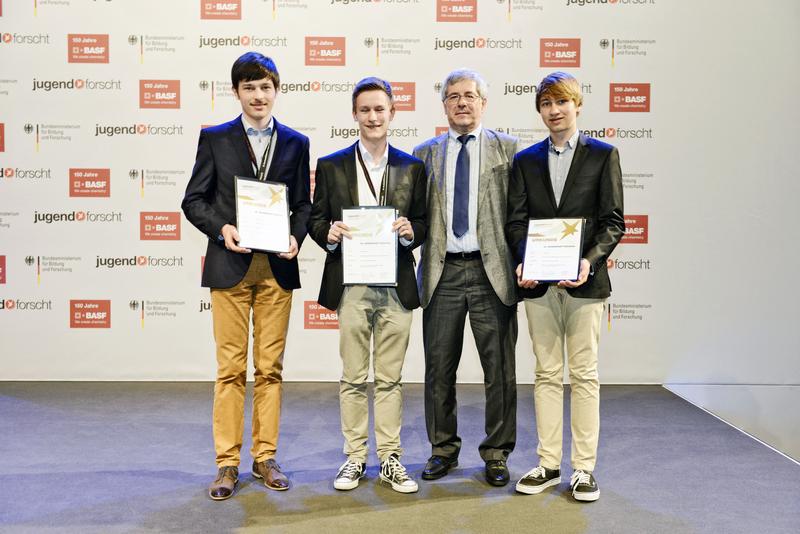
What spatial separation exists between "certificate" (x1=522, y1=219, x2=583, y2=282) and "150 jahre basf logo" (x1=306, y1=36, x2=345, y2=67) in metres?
2.87

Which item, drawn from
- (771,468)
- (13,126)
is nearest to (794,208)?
(771,468)

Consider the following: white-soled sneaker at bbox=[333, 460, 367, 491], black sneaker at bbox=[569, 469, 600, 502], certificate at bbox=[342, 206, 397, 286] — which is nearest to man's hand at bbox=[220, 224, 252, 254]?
certificate at bbox=[342, 206, 397, 286]

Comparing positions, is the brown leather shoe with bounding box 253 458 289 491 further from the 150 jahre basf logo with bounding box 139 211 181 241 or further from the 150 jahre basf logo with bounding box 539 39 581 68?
the 150 jahre basf logo with bounding box 539 39 581 68

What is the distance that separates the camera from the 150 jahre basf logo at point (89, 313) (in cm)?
548

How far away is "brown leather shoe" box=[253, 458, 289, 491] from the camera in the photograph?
125 inches

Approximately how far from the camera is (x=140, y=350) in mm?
5520

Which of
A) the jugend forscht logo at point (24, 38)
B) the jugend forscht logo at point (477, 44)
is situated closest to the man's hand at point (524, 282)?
the jugend forscht logo at point (477, 44)

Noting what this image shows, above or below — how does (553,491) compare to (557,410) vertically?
below

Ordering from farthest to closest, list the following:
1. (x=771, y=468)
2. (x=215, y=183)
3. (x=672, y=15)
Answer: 1. (x=672, y=15)
2. (x=771, y=468)
3. (x=215, y=183)

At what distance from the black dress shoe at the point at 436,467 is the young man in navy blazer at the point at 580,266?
1.29 feet

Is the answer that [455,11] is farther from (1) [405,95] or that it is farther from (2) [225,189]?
(2) [225,189]

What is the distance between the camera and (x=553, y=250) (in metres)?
3.06

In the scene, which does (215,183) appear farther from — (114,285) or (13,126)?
(13,126)

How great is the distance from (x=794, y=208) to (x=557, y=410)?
3374 millimetres
